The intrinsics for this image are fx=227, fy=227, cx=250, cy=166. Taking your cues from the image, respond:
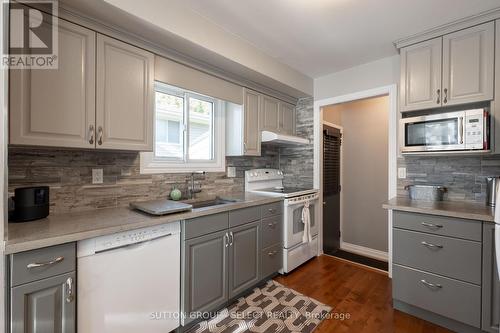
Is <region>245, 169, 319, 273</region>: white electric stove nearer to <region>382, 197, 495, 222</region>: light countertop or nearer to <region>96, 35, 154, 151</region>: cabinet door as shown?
<region>382, 197, 495, 222</region>: light countertop

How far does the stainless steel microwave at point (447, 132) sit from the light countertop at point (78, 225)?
6.44 feet

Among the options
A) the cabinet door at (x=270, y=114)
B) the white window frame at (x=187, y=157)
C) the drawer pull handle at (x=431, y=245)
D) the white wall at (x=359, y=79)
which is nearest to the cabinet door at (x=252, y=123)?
the cabinet door at (x=270, y=114)

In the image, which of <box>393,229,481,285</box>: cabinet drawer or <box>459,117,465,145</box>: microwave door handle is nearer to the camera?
<box>393,229,481,285</box>: cabinet drawer

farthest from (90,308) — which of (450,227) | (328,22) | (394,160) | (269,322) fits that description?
(394,160)

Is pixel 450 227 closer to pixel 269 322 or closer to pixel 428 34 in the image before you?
pixel 269 322

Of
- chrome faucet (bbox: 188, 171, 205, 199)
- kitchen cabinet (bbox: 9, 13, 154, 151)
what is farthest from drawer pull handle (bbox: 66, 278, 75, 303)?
chrome faucet (bbox: 188, 171, 205, 199)

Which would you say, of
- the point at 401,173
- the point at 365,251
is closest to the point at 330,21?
the point at 401,173

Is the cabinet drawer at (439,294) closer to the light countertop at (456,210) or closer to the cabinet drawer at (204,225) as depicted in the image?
the light countertop at (456,210)

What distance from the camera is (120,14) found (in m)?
1.50

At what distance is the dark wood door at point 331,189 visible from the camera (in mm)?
3479

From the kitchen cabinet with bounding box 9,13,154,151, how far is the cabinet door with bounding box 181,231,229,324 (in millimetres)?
895

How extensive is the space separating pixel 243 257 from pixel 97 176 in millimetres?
1446

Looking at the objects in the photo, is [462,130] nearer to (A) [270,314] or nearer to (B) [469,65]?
(B) [469,65]

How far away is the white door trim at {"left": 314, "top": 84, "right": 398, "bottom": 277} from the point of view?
2609mm
